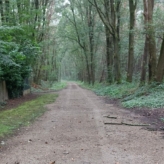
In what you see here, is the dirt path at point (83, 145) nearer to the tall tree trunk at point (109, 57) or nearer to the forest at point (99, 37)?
the forest at point (99, 37)

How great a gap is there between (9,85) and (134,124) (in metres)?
12.1

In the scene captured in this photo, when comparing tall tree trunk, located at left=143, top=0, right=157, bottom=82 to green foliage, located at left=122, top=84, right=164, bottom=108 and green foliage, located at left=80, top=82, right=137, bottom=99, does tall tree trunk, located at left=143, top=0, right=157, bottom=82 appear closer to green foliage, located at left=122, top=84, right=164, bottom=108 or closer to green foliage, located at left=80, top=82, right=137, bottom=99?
green foliage, located at left=122, top=84, right=164, bottom=108

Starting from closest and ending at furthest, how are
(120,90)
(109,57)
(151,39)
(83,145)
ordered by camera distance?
(83,145) → (151,39) → (120,90) → (109,57)

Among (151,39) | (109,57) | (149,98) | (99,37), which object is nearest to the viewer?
(149,98)

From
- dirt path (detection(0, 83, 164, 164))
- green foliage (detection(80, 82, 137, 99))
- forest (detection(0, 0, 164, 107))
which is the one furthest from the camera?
green foliage (detection(80, 82, 137, 99))

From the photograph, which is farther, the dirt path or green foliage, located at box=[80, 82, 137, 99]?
green foliage, located at box=[80, 82, 137, 99]

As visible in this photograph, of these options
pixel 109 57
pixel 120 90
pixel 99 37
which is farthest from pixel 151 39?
pixel 99 37

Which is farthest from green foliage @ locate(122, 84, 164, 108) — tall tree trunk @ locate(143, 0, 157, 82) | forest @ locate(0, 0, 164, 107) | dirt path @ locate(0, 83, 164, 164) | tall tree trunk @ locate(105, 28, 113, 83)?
tall tree trunk @ locate(105, 28, 113, 83)

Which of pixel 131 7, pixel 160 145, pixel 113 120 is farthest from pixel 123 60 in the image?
pixel 160 145

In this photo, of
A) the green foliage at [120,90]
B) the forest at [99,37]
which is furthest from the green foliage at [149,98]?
the green foliage at [120,90]

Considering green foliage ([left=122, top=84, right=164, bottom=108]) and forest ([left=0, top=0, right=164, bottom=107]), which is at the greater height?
forest ([left=0, top=0, right=164, bottom=107])

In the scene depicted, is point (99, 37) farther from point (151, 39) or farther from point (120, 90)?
point (151, 39)

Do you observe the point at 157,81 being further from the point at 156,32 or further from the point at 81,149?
the point at 81,149

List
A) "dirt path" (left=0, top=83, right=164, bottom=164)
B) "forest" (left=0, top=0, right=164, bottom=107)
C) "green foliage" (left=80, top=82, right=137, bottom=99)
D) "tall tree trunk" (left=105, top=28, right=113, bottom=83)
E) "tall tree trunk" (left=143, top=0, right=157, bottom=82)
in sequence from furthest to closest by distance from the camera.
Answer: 1. "tall tree trunk" (left=105, top=28, right=113, bottom=83)
2. "green foliage" (left=80, top=82, right=137, bottom=99)
3. "tall tree trunk" (left=143, top=0, right=157, bottom=82)
4. "forest" (left=0, top=0, right=164, bottom=107)
5. "dirt path" (left=0, top=83, right=164, bottom=164)
